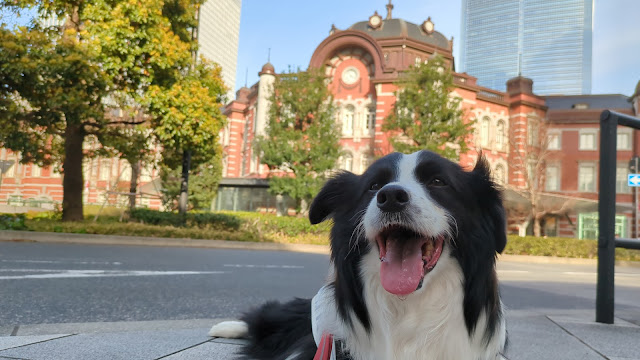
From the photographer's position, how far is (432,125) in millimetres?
21250

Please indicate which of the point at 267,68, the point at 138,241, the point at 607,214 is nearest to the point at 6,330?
the point at 607,214

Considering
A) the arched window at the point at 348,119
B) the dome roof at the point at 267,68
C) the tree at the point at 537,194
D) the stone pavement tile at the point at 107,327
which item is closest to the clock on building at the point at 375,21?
the arched window at the point at 348,119

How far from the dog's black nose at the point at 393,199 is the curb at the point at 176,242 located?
11729mm

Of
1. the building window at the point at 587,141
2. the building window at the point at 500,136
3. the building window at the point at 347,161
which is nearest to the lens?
the building window at the point at 347,161

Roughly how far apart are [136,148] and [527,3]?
109 meters

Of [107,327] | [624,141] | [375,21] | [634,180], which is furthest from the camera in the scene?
[375,21]

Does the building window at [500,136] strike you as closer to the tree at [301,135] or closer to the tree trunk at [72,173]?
the tree at [301,135]

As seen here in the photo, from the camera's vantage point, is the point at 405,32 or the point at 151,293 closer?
the point at 151,293

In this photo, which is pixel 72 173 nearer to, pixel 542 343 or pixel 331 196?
pixel 331 196

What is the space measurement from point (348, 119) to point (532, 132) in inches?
519

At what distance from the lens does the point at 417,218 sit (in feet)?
5.40

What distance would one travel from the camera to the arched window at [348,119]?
102 ft

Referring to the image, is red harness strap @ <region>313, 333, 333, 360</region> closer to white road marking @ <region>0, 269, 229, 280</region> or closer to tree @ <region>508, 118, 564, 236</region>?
white road marking @ <region>0, 269, 229, 280</region>

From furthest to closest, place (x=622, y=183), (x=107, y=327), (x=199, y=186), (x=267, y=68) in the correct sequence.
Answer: (x=267, y=68)
(x=199, y=186)
(x=622, y=183)
(x=107, y=327)
